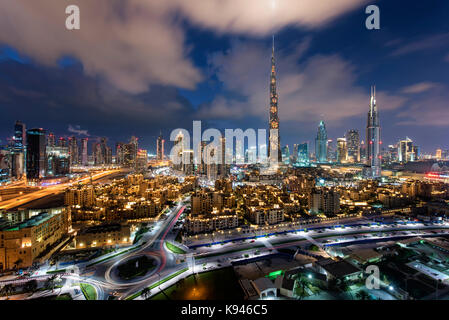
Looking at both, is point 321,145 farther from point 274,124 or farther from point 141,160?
point 141,160

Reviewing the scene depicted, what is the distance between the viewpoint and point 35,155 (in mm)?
23312

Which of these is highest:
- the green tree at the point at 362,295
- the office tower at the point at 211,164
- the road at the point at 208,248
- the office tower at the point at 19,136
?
the office tower at the point at 19,136

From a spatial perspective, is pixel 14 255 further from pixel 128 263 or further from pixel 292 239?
pixel 292 239

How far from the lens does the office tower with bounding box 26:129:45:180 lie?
22.9 meters

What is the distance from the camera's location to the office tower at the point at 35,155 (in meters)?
22.9

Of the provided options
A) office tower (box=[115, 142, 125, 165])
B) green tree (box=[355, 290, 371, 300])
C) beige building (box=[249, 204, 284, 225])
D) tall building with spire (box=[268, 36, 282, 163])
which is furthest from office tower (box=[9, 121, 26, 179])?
tall building with spire (box=[268, 36, 282, 163])

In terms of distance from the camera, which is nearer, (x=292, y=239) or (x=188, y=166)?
(x=292, y=239)

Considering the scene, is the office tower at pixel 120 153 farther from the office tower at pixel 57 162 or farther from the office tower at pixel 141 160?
the office tower at pixel 57 162

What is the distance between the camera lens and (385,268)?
6246 mm

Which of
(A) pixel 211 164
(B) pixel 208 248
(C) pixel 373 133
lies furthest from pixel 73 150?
(C) pixel 373 133

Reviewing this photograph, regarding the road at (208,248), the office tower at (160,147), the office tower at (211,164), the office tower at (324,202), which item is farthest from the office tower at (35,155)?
the office tower at (160,147)

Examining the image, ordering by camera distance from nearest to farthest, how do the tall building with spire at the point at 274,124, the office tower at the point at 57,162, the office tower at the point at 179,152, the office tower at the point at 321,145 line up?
the office tower at the point at 57,162, the tall building with spire at the point at 274,124, the office tower at the point at 179,152, the office tower at the point at 321,145

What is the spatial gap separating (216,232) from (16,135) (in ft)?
96.0

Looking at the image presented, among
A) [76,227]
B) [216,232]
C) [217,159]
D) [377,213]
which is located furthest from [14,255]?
[217,159]
